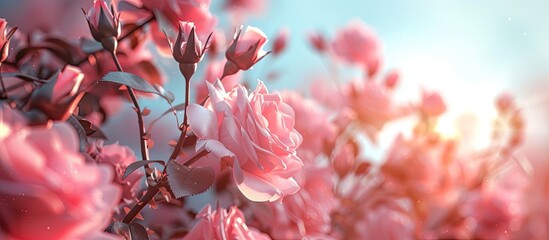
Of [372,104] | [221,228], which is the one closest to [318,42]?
[372,104]

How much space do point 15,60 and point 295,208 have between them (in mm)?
284

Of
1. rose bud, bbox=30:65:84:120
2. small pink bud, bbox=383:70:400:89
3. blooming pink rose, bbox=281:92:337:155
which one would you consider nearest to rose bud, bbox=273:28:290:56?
blooming pink rose, bbox=281:92:337:155

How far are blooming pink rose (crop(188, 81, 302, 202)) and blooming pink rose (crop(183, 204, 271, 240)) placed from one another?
0.10 feet

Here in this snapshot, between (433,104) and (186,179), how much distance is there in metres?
0.82

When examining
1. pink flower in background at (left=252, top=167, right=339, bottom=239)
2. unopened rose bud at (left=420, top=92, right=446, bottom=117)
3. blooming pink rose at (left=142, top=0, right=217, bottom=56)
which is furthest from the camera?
unopened rose bud at (left=420, top=92, right=446, bottom=117)

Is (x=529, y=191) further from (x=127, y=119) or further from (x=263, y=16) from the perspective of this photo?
(x=127, y=119)

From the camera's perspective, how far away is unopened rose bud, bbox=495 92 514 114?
116 centimetres

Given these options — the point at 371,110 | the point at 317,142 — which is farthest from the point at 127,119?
the point at 371,110

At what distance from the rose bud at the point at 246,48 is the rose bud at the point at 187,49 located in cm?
3

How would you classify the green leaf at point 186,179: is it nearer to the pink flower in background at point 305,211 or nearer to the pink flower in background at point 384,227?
the pink flower in background at point 305,211

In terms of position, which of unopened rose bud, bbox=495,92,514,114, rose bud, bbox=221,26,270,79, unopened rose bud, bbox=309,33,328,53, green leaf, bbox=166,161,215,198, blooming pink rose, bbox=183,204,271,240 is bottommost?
unopened rose bud, bbox=495,92,514,114

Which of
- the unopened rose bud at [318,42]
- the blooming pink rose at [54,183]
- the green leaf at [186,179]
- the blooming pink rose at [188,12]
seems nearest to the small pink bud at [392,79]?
the unopened rose bud at [318,42]

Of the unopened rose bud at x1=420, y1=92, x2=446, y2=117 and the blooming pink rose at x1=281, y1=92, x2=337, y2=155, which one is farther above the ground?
the blooming pink rose at x1=281, y1=92, x2=337, y2=155

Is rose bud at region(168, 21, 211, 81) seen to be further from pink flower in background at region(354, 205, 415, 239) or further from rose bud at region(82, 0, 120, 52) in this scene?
pink flower in background at region(354, 205, 415, 239)
